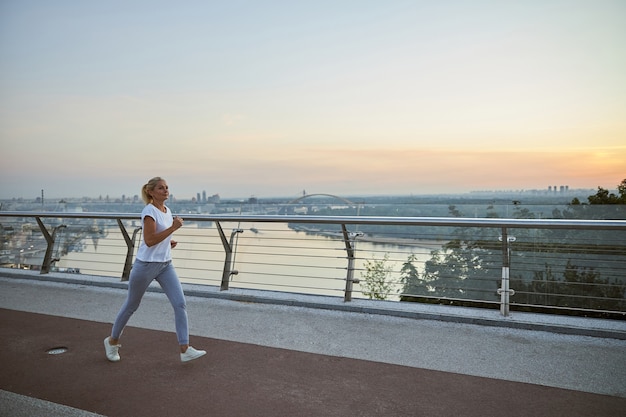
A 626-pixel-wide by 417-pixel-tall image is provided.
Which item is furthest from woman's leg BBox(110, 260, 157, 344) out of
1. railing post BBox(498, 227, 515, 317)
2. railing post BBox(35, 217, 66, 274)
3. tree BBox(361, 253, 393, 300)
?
railing post BBox(35, 217, 66, 274)

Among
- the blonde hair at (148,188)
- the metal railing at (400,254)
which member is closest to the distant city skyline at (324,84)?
the metal railing at (400,254)

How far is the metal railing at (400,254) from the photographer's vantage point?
6617mm

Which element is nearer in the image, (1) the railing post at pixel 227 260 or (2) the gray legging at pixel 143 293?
(2) the gray legging at pixel 143 293

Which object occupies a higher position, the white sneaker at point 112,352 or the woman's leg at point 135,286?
the woman's leg at point 135,286

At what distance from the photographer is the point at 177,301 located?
520 cm

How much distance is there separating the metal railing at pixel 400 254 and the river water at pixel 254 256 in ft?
0.08

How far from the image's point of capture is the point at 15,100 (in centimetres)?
1947

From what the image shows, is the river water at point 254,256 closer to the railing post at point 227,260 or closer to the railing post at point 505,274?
the railing post at point 227,260

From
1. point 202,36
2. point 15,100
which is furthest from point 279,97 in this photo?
point 15,100

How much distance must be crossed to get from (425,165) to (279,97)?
9.51 m

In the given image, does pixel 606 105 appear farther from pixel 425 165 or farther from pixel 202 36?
pixel 202 36

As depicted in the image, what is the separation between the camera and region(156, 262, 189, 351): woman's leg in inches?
201

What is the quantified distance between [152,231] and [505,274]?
14.4 feet

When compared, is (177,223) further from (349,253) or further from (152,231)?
(349,253)
